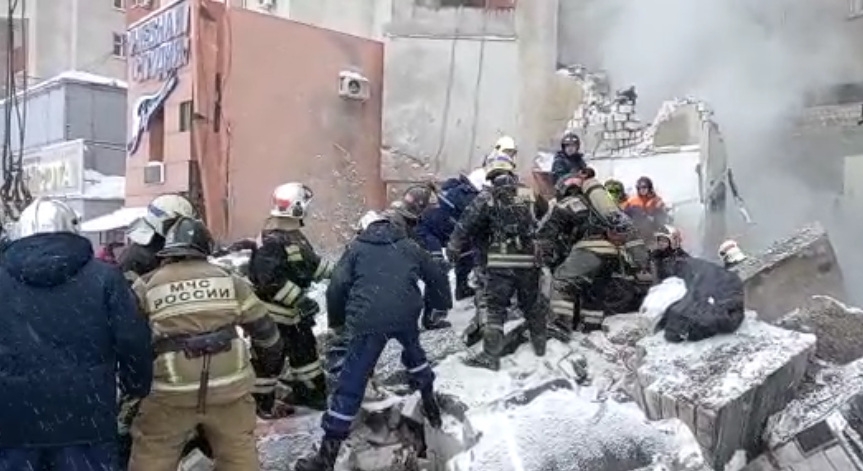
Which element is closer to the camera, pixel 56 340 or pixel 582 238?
pixel 56 340

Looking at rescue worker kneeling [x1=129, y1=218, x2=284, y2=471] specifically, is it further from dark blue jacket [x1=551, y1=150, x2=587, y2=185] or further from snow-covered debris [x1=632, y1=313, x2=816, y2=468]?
dark blue jacket [x1=551, y1=150, x2=587, y2=185]

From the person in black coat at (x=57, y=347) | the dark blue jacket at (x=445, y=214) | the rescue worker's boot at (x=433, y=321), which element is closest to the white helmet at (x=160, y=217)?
the person in black coat at (x=57, y=347)

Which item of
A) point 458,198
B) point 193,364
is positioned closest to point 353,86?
point 458,198

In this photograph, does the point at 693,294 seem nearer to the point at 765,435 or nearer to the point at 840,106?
the point at 765,435

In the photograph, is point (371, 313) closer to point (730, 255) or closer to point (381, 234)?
point (381, 234)

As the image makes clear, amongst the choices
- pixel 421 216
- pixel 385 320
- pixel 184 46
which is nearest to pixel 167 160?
pixel 184 46

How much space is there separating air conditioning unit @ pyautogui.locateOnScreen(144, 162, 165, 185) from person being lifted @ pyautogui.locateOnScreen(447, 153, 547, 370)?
26.6 ft

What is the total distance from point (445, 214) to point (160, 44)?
732cm

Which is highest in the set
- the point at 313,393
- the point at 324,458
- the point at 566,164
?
the point at 566,164

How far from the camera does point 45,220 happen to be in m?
3.91

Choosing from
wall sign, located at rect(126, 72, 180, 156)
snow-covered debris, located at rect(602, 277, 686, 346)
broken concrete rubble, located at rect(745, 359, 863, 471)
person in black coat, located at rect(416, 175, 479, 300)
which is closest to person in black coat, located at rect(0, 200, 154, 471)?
broken concrete rubble, located at rect(745, 359, 863, 471)

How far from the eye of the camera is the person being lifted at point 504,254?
656cm

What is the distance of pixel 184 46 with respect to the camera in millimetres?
13273

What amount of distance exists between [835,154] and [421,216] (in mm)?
10151
